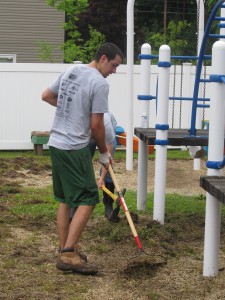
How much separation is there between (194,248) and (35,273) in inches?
68.8

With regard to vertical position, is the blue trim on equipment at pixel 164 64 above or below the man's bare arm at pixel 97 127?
above

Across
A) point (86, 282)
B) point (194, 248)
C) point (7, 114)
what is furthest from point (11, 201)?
point (7, 114)

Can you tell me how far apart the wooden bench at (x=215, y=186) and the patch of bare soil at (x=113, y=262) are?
2.28ft

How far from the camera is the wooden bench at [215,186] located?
17.9ft

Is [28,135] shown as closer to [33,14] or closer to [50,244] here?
[50,244]

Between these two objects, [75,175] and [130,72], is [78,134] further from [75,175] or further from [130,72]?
[130,72]

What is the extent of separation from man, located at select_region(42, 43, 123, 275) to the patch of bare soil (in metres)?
0.29

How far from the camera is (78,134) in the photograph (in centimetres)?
631

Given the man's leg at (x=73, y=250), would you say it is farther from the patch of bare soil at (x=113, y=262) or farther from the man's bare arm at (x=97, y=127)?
the man's bare arm at (x=97, y=127)

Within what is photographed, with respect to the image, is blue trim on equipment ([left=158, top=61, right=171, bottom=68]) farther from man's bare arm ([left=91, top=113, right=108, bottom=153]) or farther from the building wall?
the building wall

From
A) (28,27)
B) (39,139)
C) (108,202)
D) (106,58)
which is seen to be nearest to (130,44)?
(39,139)

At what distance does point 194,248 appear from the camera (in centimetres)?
734

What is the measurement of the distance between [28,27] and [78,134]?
20.6 meters

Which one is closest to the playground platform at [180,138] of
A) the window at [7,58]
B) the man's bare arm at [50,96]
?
the man's bare arm at [50,96]
